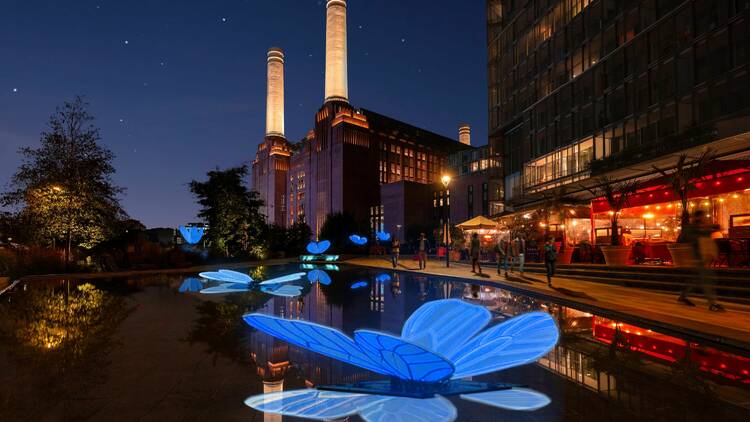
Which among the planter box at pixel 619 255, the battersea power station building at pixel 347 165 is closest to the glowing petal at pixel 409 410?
the planter box at pixel 619 255

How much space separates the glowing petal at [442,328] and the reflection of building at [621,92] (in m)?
15.2

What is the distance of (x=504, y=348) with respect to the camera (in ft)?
18.0

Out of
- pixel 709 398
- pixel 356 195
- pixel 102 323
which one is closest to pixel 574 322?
pixel 709 398

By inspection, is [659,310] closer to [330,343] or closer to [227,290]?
[330,343]

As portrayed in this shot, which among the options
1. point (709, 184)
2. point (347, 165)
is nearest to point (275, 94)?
point (347, 165)

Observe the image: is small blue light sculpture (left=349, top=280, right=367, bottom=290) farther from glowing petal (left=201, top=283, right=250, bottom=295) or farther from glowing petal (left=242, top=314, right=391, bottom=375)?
glowing petal (left=242, top=314, right=391, bottom=375)

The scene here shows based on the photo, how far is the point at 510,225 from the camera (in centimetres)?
3369

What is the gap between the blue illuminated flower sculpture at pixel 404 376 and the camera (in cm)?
372

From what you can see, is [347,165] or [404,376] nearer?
[404,376]

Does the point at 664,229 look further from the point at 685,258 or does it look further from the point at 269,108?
the point at 269,108

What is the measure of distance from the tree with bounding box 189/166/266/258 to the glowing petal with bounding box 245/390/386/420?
3394 centimetres

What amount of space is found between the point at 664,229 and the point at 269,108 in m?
145

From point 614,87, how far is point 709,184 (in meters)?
12.2

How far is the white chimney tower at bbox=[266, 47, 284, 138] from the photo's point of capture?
151125mm
